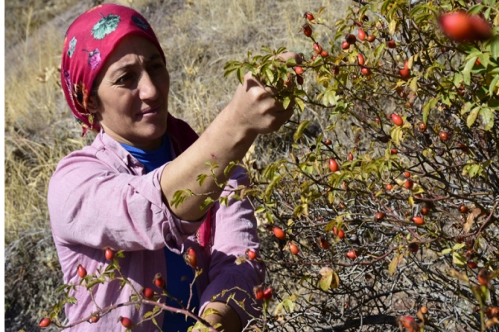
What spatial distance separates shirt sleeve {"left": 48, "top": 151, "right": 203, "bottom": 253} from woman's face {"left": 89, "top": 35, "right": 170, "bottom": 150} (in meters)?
0.18

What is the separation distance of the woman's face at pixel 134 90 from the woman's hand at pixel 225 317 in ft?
1.75

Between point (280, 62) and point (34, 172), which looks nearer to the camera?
point (280, 62)

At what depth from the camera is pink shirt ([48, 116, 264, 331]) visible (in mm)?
1627

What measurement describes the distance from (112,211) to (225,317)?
397 millimetres

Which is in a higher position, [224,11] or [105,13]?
[105,13]

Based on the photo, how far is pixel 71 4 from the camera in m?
9.43

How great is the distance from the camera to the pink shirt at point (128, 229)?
1.63 metres

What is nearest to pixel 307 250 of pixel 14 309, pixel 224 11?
pixel 14 309

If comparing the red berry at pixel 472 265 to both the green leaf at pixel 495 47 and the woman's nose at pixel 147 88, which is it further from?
the woman's nose at pixel 147 88

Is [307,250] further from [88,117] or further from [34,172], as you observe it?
[34,172]

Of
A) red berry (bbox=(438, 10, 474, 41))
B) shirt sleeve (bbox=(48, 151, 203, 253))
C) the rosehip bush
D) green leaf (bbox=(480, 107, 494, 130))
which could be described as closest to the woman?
shirt sleeve (bbox=(48, 151, 203, 253))

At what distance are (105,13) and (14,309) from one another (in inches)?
92.8

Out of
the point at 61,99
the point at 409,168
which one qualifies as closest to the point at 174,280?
the point at 409,168

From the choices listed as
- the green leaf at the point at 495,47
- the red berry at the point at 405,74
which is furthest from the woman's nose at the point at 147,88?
the green leaf at the point at 495,47
